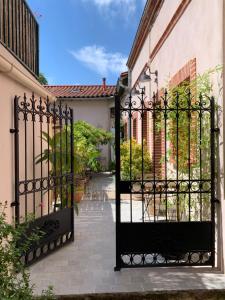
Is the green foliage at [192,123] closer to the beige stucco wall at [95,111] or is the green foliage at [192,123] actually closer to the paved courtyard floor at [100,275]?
the paved courtyard floor at [100,275]

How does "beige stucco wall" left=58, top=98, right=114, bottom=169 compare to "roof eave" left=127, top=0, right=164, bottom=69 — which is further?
"beige stucco wall" left=58, top=98, right=114, bottom=169

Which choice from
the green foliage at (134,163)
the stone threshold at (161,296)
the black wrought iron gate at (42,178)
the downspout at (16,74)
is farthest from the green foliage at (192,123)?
the green foliage at (134,163)

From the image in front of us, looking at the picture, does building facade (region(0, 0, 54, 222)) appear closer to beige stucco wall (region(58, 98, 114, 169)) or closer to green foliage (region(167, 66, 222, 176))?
green foliage (region(167, 66, 222, 176))

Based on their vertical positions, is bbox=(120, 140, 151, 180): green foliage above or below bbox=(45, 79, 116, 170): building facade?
below

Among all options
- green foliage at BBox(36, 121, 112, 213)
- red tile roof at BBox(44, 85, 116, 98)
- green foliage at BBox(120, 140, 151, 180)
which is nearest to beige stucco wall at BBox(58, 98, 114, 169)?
red tile roof at BBox(44, 85, 116, 98)

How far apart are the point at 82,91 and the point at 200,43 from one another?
1925 centimetres

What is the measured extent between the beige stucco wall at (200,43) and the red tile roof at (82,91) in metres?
13.4

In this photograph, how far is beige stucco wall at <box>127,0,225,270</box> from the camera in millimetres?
5104

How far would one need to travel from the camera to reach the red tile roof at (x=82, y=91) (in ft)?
76.9

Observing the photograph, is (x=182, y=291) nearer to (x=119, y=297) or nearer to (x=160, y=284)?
(x=160, y=284)

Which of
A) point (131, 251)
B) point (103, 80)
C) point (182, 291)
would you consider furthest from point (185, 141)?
point (103, 80)

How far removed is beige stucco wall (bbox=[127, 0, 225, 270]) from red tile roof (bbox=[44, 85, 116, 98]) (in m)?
13.4

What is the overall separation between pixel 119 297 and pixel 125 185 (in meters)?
1.51

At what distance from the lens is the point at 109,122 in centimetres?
2342
